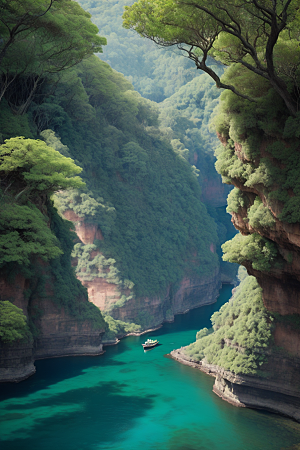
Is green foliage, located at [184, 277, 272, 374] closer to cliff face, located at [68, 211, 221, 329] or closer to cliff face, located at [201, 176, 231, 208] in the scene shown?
cliff face, located at [68, 211, 221, 329]

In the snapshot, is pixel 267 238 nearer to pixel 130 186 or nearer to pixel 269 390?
pixel 269 390

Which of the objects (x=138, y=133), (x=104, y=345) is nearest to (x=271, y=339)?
(x=104, y=345)

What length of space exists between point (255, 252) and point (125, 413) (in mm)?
11328

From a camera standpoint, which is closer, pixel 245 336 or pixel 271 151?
pixel 271 151

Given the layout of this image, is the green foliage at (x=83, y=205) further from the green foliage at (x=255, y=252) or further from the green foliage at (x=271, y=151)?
the green foliage at (x=271, y=151)

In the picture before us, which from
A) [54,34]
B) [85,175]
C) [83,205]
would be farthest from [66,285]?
[54,34]

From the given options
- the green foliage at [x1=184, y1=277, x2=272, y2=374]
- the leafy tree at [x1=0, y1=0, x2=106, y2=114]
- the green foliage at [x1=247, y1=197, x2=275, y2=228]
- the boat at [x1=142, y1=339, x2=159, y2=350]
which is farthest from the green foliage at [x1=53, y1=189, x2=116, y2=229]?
the green foliage at [x1=247, y1=197, x2=275, y2=228]

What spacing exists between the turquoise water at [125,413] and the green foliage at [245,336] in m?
2.49

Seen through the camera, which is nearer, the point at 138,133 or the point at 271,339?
the point at 271,339

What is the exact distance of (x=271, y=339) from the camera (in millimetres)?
26953

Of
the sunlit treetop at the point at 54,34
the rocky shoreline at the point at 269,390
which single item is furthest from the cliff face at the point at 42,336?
the sunlit treetop at the point at 54,34

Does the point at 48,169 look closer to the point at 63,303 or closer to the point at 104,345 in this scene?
the point at 63,303

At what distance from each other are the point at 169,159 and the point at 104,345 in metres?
28.9

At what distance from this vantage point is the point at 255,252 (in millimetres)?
24312
